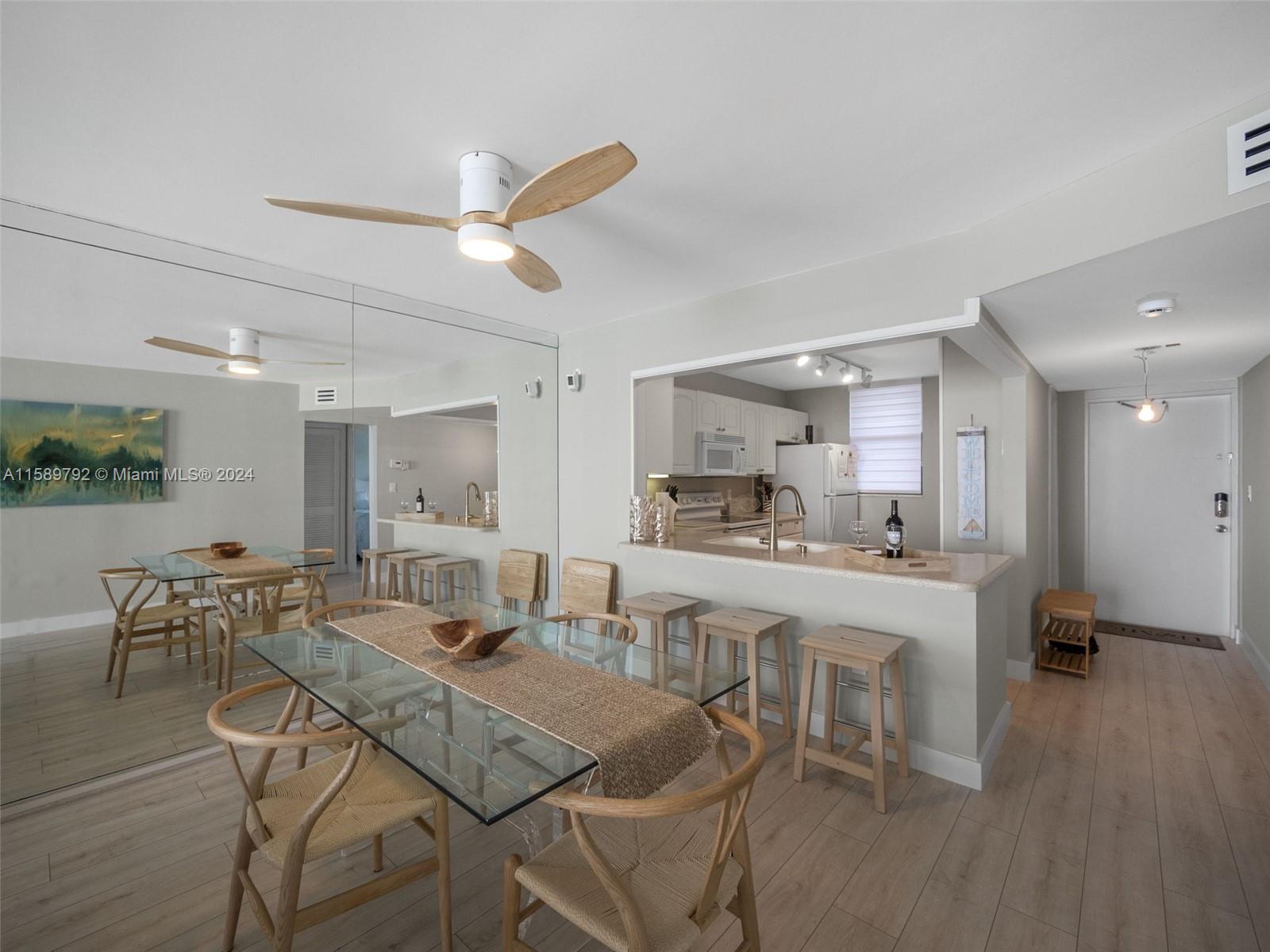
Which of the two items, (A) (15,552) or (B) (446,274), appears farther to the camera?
(B) (446,274)

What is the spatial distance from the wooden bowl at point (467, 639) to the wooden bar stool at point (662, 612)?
4.32ft

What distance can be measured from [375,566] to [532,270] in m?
1.99

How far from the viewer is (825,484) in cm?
631

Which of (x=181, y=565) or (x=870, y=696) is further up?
(x=181, y=565)

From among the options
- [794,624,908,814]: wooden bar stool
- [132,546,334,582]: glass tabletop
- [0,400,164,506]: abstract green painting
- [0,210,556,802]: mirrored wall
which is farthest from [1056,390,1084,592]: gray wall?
[0,400,164,506]: abstract green painting

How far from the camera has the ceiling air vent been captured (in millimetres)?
1678

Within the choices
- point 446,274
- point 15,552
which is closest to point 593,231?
point 446,274

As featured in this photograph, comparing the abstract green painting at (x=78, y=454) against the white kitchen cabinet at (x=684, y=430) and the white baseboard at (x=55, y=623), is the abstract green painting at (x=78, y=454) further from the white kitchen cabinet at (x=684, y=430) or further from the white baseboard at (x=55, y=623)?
the white kitchen cabinet at (x=684, y=430)

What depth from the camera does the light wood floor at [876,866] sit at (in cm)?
174

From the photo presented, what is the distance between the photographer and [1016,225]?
2.36 meters

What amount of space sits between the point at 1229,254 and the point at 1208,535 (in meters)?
4.19

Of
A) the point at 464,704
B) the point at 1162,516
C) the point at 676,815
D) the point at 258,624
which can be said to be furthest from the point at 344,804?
the point at 1162,516

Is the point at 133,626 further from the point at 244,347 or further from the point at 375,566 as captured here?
the point at 244,347

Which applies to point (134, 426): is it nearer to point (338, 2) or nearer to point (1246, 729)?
point (338, 2)
